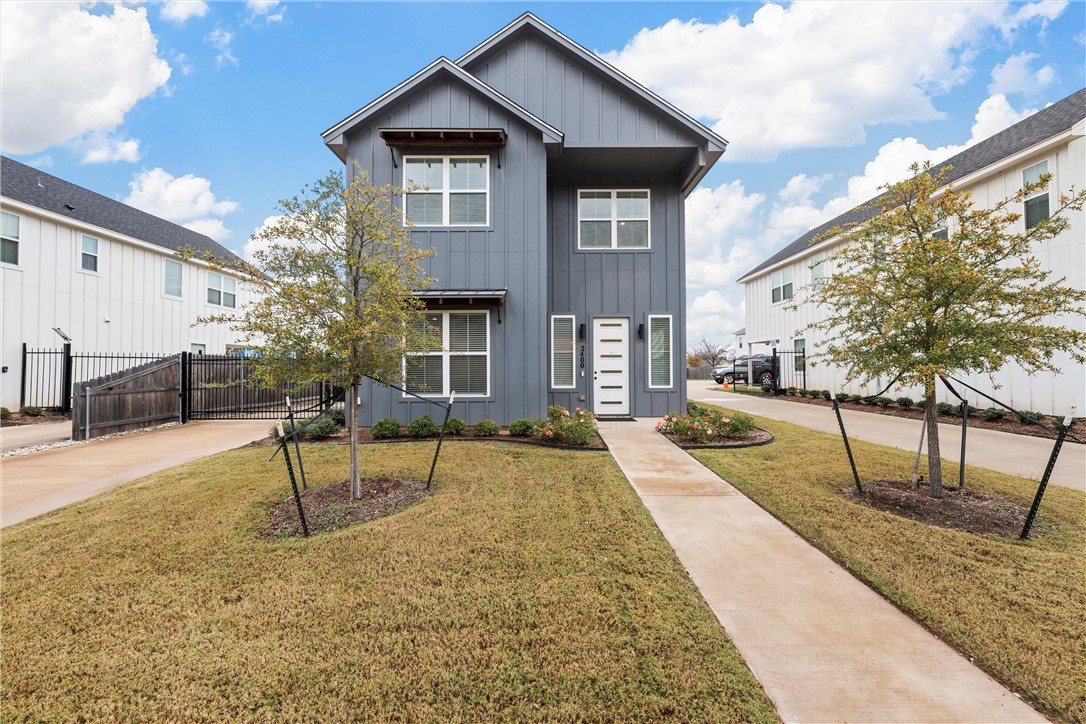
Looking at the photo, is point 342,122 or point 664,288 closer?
point 342,122

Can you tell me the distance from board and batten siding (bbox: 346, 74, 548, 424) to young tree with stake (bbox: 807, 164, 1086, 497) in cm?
540

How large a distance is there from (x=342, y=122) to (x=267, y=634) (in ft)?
31.1

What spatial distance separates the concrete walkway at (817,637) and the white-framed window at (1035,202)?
11959 millimetres

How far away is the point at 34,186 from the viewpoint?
13320 millimetres

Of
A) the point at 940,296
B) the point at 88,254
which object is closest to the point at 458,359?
the point at 940,296

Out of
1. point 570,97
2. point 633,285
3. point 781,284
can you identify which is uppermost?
point 570,97

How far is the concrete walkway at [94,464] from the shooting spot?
5.07 metres

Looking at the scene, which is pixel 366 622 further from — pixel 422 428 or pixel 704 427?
pixel 704 427

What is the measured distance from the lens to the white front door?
35.3ft

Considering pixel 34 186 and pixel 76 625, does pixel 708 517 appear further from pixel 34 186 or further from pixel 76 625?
pixel 34 186

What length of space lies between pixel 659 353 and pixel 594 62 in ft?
22.6

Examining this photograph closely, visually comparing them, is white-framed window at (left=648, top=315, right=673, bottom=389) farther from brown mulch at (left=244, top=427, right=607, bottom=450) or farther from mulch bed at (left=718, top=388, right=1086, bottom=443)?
mulch bed at (left=718, top=388, right=1086, bottom=443)

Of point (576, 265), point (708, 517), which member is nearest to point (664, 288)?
point (576, 265)

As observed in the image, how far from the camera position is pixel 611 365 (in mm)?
10812
